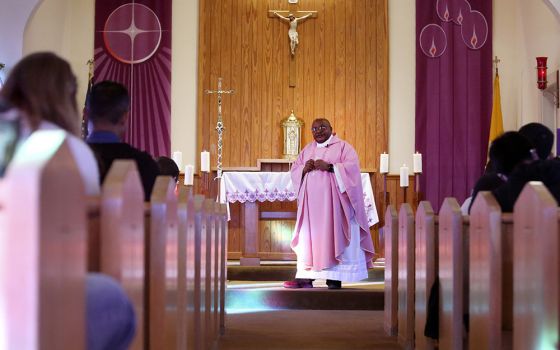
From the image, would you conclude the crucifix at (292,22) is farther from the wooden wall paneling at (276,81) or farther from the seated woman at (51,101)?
the seated woman at (51,101)

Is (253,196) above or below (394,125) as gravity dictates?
below

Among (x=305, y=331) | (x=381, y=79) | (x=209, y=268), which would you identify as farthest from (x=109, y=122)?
(x=381, y=79)


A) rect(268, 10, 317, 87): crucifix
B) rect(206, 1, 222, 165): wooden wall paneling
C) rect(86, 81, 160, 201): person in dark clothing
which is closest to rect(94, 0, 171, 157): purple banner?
rect(206, 1, 222, 165): wooden wall paneling

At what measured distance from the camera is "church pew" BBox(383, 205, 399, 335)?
5371mm

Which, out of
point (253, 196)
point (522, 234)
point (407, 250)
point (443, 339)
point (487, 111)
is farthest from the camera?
point (487, 111)

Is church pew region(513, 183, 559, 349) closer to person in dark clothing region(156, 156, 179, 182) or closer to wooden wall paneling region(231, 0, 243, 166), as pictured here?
person in dark clothing region(156, 156, 179, 182)

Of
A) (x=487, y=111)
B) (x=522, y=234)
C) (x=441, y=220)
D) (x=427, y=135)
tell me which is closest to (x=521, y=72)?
(x=487, y=111)

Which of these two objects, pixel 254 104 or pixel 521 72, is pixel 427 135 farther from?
pixel 254 104

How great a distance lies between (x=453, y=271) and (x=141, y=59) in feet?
22.6

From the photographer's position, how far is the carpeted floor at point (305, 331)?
16.0ft

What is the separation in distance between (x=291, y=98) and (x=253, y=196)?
1906mm

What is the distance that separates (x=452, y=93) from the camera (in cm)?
975

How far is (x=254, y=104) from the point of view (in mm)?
9938

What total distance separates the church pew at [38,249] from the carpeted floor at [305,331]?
315 cm
